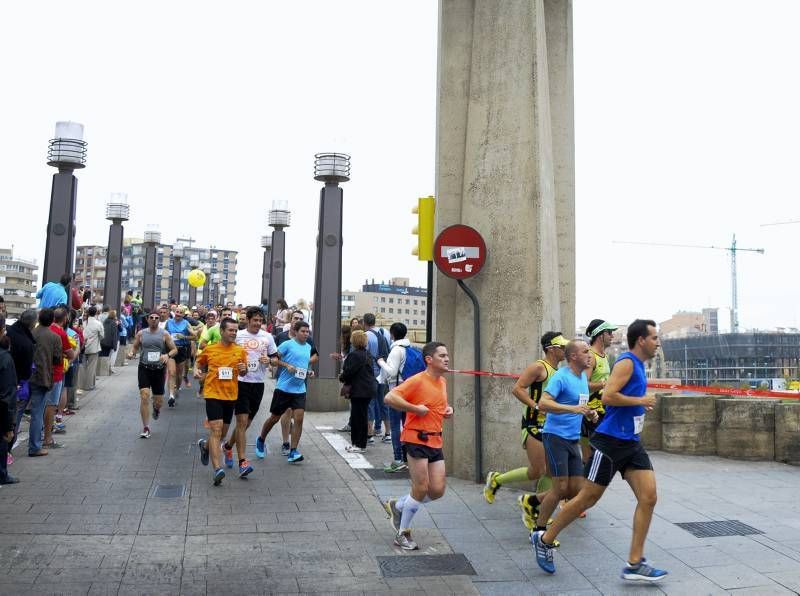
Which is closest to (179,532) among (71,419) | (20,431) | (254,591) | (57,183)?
(254,591)

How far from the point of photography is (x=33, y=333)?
9.84 metres

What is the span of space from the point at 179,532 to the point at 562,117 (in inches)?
279

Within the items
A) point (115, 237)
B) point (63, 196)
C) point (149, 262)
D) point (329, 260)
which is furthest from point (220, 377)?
point (149, 262)

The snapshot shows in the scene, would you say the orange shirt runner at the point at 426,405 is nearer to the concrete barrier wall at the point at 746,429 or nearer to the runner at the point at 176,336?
the concrete barrier wall at the point at 746,429

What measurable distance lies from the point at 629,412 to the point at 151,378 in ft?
26.0

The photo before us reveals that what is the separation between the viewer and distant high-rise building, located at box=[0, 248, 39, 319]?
560 ft

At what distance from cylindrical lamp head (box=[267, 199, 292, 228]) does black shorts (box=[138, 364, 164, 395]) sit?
1719cm

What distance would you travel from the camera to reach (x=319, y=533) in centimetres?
660

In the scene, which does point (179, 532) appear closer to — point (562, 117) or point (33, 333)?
point (33, 333)

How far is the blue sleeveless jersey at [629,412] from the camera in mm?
5598

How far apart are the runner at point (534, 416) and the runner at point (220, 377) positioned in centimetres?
331

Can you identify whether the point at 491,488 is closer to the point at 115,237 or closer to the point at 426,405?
the point at 426,405

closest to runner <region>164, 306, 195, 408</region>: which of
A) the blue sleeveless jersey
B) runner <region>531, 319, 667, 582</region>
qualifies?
runner <region>531, 319, 667, 582</region>

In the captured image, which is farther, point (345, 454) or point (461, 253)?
point (345, 454)
